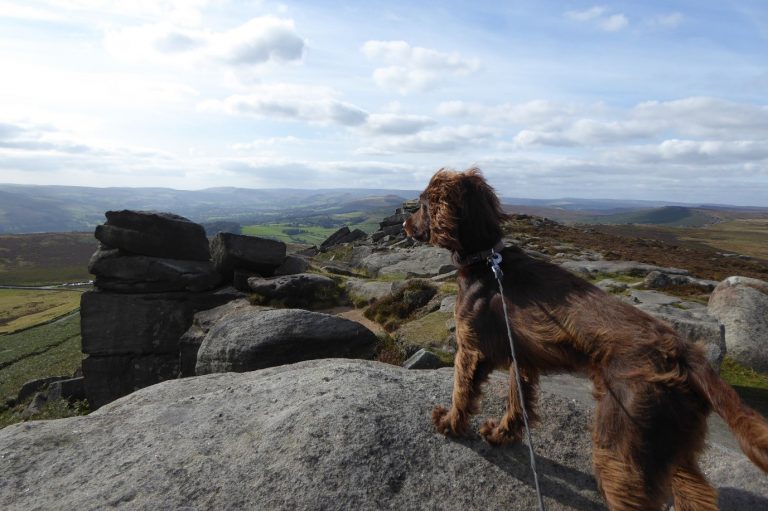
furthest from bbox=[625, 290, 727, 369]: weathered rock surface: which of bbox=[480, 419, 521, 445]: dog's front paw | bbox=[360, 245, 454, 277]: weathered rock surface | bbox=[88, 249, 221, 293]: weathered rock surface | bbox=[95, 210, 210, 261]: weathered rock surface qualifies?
bbox=[95, 210, 210, 261]: weathered rock surface

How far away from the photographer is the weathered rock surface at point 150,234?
1922cm

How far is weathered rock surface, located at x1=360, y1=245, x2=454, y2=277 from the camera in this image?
2570 centimetres

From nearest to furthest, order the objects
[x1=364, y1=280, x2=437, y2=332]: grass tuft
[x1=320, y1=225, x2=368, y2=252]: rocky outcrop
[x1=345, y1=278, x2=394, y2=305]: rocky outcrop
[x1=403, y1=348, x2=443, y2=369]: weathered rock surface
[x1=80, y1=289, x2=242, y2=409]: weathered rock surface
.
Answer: [x1=403, y1=348, x2=443, y2=369]: weathered rock surface
[x1=364, y1=280, x2=437, y2=332]: grass tuft
[x1=345, y1=278, x2=394, y2=305]: rocky outcrop
[x1=80, y1=289, x2=242, y2=409]: weathered rock surface
[x1=320, y1=225, x2=368, y2=252]: rocky outcrop

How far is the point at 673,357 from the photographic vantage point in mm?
3389

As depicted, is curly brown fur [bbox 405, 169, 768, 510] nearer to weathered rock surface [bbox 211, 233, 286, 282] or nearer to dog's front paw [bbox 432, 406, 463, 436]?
dog's front paw [bbox 432, 406, 463, 436]

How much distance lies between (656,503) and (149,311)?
19696mm

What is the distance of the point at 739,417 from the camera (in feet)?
10.1

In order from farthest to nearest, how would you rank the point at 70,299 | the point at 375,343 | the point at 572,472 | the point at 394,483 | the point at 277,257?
the point at 70,299 < the point at 277,257 < the point at 375,343 < the point at 572,472 < the point at 394,483

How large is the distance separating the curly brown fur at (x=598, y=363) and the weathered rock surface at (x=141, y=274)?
16.7m

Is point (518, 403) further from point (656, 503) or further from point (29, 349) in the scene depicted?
point (29, 349)

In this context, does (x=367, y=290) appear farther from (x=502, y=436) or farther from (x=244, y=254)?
(x=502, y=436)

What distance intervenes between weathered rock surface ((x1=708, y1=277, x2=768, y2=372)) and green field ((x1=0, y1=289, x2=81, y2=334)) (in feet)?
265

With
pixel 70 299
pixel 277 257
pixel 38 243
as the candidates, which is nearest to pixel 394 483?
pixel 277 257

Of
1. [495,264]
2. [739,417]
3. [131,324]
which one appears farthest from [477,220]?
[131,324]
